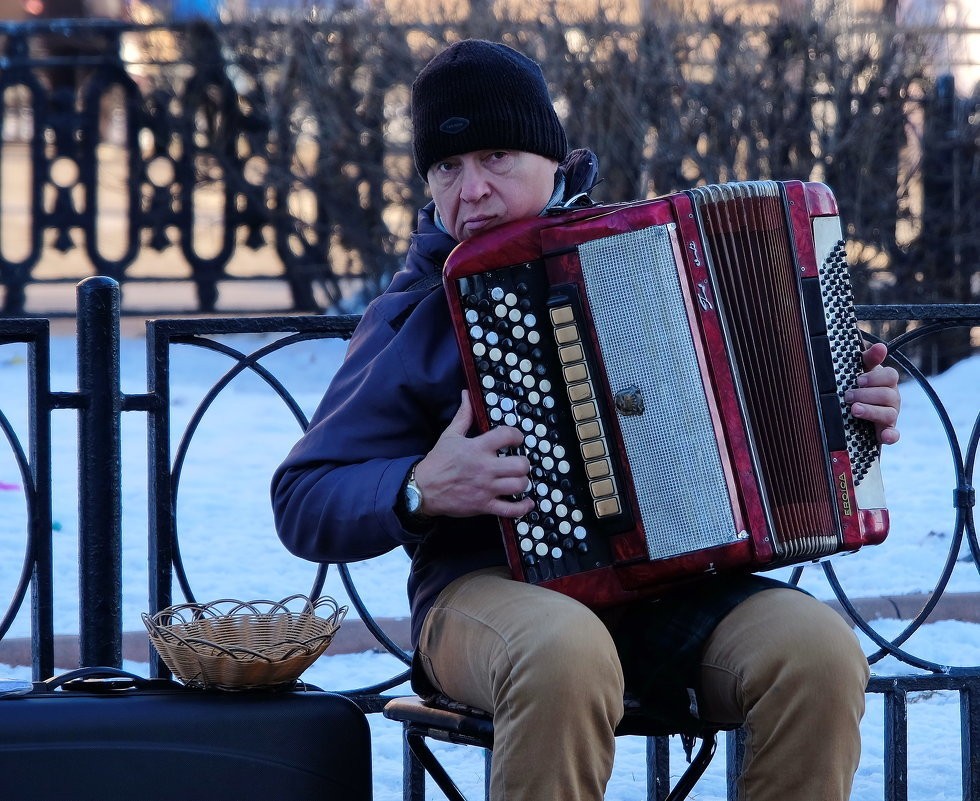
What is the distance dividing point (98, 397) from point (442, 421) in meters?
0.78

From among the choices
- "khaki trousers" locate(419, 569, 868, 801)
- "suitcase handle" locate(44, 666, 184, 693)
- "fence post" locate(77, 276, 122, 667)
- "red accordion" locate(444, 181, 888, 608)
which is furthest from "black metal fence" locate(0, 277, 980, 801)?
"red accordion" locate(444, 181, 888, 608)

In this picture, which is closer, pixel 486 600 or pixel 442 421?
pixel 486 600

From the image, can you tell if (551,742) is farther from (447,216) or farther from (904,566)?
(904,566)

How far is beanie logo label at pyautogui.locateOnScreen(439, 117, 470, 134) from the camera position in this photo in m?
2.46

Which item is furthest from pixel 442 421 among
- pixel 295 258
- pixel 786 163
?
pixel 295 258

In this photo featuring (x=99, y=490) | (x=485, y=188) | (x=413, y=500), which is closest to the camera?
(x=413, y=500)

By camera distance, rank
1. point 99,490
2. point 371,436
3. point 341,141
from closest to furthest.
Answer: point 371,436 < point 99,490 < point 341,141

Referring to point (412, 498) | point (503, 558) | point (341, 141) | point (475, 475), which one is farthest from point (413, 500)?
point (341, 141)

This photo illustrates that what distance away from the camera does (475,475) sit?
220 centimetres

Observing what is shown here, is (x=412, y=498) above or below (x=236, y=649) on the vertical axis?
above

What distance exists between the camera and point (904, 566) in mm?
4867

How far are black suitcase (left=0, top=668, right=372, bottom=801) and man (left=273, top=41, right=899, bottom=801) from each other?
23 centimetres

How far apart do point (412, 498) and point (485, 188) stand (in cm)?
60

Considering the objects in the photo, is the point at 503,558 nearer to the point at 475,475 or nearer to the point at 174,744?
the point at 475,475
